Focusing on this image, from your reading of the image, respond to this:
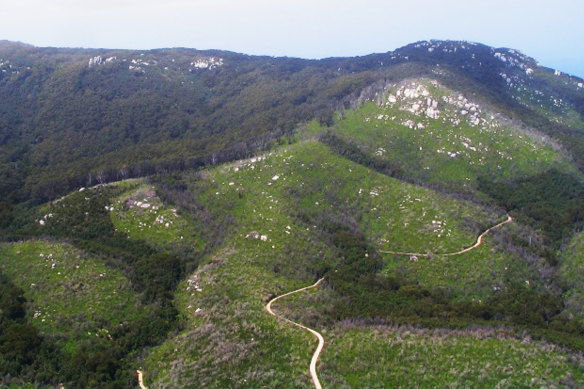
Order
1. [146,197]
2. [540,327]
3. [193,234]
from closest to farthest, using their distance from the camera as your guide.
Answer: [540,327]
[193,234]
[146,197]

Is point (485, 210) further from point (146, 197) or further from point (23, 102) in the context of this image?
point (23, 102)

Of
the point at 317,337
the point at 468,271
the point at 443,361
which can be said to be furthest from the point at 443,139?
the point at 443,361

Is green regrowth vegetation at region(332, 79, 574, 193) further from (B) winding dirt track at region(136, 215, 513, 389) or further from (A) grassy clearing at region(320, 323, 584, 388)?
(A) grassy clearing at region(320, 323, 584, 388)

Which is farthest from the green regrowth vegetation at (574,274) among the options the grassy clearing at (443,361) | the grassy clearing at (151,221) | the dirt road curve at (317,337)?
the grassy clearing at (151,221)

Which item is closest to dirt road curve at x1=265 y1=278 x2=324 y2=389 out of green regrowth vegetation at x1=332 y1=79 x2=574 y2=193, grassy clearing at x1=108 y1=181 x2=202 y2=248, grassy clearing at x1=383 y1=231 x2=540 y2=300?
grassy clearing at x1=383 y1=231 x2=540 y2=300

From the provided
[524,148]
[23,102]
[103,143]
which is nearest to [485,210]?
[524,148]

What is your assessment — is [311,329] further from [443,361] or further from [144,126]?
[144,126]
